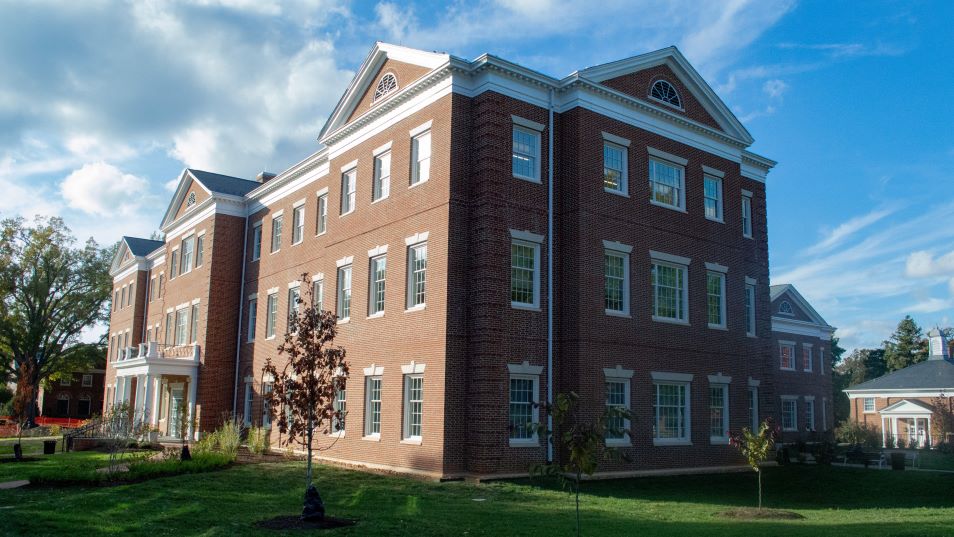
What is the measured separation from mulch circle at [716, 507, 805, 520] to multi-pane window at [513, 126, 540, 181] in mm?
11178

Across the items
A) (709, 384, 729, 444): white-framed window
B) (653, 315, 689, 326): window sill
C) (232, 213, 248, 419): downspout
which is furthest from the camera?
(232, 213, 248, 419): downspout

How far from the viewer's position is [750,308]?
2962 cm

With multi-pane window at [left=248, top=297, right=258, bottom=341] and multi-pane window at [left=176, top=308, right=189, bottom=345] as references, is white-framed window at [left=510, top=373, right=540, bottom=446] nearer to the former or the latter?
multi-pane window at [left=248, top=297, right=258, bottom=341]

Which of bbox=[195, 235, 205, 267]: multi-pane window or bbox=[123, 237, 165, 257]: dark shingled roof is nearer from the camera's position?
bbox=[195, 235, 205, 267]: multi-pane window

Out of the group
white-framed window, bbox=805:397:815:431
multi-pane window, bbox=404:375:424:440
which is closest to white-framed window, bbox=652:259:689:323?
multi-pane window, bbox=404:375:424:440

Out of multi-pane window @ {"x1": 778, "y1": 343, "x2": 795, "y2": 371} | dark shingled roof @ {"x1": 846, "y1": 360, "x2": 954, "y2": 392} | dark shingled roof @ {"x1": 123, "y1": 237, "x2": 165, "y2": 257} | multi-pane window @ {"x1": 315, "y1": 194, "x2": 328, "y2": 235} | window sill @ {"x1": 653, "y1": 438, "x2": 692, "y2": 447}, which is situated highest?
dark shingled roof @ {"x1": 123, "y1": 237, "x2": 165, "y2": 257}

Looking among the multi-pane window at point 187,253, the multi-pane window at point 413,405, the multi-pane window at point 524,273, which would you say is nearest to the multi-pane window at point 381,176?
the multi-pane window at point 524,273

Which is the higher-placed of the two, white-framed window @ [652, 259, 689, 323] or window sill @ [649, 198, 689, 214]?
window sill @ [649, 198, 689, 214]

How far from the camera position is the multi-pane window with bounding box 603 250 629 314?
79.1 feet

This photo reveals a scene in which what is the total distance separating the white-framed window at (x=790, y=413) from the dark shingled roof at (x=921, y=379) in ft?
34.5

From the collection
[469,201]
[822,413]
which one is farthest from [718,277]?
[822,413]

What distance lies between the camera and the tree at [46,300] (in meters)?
60.8

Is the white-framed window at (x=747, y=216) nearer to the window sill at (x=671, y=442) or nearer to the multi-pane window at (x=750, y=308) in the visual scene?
the multi-pane window at (x=750, y=308)

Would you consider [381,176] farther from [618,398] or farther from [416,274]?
[618,398]
